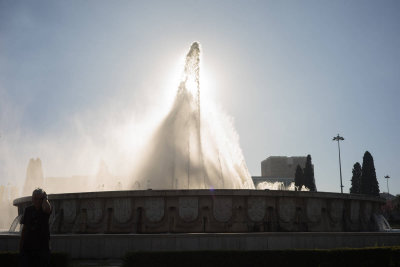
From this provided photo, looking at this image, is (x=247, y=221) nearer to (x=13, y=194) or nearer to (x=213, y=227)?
(x=213, y=227)

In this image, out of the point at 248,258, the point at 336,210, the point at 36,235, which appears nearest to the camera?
the point at 36,235

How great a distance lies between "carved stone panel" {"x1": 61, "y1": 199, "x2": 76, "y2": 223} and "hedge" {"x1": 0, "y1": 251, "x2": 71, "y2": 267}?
6898mm

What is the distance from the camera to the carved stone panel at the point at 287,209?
48.6 feet

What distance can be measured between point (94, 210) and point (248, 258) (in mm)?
7959

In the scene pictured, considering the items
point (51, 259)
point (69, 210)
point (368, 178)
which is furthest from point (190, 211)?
point (368, 178)

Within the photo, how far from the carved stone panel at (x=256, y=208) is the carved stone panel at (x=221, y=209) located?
774 millimetres

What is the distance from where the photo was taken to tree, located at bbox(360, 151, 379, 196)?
2094 inches

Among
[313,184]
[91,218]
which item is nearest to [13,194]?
[313,184]

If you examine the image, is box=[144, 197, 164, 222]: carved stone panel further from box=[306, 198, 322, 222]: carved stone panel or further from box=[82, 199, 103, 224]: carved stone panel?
box=[306, 198, 322, 222]: carved stone panel

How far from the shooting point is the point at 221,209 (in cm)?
1419

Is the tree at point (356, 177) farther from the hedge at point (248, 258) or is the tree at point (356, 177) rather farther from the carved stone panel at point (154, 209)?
the hedge at point (248, 258)

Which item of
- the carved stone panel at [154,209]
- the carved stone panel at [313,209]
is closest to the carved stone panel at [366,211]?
the carved stone panel at [313,209]

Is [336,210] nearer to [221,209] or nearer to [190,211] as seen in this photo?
[221,209]

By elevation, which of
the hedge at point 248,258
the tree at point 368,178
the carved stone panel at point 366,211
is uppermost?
the tree at point 368,178
